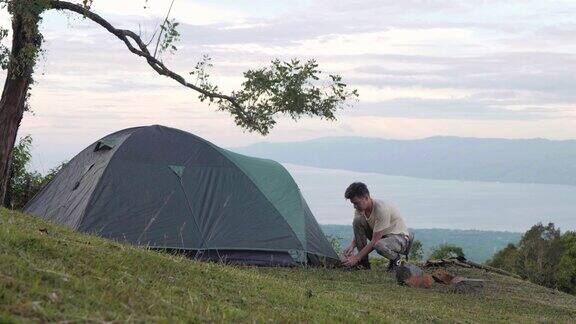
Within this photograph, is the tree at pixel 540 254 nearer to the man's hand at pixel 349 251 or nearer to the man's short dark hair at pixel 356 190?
the man's hand at pixel 349 251

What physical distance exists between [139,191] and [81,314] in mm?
10306

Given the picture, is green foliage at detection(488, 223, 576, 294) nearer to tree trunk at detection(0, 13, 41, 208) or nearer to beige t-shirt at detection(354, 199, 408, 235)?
beige t-shirt at detection(354, 199, 408, 235)

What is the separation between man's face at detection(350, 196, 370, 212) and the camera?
51.2ft

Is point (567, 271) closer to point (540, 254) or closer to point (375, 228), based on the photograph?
point (540, 254)

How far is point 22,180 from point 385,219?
11.3 m

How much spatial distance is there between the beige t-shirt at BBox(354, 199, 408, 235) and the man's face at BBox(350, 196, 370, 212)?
0.21 metres

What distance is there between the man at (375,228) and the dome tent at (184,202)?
901 millimetres

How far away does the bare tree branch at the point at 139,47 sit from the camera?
61.2 ft

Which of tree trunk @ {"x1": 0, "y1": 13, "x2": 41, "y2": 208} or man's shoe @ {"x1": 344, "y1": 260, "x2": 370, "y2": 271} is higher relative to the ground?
tree trunk @ {"x1": 0, "y1": 13, "x2": 41, "y2": 208}

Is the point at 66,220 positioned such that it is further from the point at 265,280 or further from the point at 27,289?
the point at 27,289

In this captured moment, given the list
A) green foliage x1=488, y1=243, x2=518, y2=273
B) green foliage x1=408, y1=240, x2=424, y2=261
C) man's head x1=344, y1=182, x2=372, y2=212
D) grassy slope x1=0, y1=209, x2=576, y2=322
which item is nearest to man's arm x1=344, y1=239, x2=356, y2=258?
man's head x1=344, y1=182, x2=372, y2=212

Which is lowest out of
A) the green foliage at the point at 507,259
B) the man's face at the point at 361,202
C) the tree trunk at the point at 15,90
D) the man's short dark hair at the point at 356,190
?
the green foliage at the point at 507,259

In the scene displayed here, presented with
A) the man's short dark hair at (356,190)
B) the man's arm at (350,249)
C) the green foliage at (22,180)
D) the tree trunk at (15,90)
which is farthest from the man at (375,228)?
the green foliage at (22,180)

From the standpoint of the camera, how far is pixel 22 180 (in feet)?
74.2
